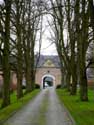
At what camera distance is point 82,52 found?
37.0 metres

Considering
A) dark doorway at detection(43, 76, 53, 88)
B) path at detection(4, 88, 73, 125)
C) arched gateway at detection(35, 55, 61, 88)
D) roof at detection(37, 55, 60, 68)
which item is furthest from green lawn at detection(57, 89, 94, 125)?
roof at detection(37, 55, 60, 68)

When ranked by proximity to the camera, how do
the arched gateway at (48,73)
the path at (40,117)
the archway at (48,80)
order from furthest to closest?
the archway at (48,80) → the arched gateway at (48,73) → the path at (40,117)

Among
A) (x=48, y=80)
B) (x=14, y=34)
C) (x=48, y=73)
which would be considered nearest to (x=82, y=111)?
(x=14, y=34)

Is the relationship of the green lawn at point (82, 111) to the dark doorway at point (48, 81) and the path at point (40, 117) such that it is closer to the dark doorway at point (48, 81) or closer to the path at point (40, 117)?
the path at point (40, 117)

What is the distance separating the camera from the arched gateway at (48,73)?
128 m

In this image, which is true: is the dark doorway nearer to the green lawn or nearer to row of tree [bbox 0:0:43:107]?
row of tree [bbox 0:0:43:107]

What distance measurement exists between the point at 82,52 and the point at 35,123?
63.3 feet

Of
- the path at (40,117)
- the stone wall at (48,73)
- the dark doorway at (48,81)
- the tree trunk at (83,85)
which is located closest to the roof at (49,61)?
the stone wall at (48,73)

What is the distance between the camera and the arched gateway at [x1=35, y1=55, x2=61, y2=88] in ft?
420

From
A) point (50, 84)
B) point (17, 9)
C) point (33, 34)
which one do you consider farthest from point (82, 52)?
point (50, 84)

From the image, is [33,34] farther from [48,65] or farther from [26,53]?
[48,65]

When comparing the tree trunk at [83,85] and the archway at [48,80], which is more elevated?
the archway at [48,80]

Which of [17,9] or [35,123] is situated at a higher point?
[17,9]

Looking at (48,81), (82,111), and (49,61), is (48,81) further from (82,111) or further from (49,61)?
(82,111)
